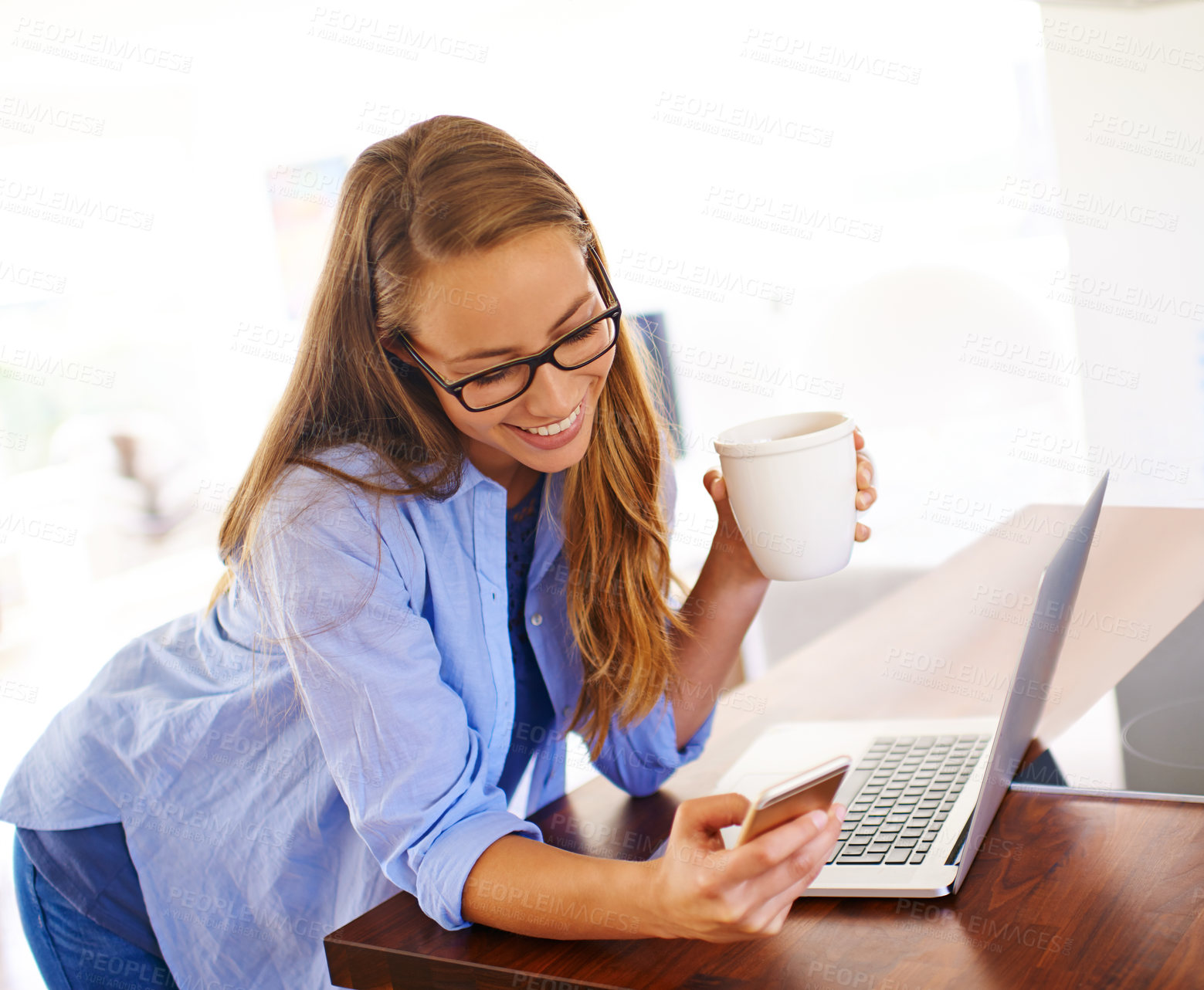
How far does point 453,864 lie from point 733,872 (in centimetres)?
26

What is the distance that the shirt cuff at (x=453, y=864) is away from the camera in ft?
2.50

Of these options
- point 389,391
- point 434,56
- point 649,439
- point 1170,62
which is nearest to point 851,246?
point 1170,62

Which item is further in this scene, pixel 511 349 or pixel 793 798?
pixel 511 349

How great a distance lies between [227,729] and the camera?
1048 millimetres

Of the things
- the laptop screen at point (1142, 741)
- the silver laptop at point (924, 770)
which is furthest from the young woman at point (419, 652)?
the laptop screen at point (1142, 741)

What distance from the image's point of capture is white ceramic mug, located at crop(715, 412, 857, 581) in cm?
82

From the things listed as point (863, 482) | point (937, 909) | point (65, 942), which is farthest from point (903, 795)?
point (65, 942)

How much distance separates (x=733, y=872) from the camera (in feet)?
1.96

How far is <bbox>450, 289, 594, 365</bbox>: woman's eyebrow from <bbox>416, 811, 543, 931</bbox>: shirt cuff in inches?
15.3

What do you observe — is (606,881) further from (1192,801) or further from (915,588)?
(915,588)

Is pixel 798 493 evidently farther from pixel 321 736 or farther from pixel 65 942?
pixel 65 942

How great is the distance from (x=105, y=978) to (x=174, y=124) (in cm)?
406

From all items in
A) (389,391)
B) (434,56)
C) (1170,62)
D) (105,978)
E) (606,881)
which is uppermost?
(434,56)

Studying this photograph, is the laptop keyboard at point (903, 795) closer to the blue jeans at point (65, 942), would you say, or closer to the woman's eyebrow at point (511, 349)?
the woman's eyebrow at point (511, 349)
